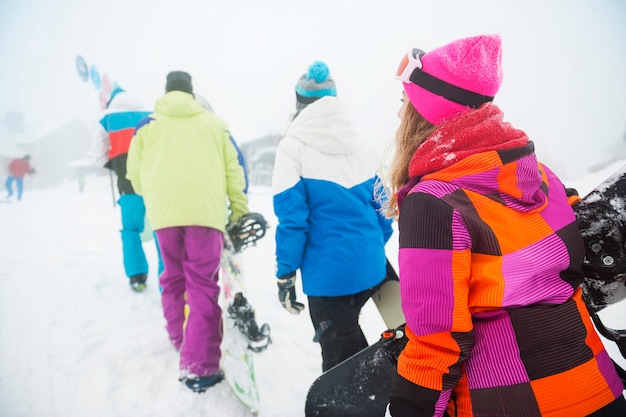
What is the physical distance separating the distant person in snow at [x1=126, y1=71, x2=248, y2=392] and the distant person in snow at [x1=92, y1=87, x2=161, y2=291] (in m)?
1.11

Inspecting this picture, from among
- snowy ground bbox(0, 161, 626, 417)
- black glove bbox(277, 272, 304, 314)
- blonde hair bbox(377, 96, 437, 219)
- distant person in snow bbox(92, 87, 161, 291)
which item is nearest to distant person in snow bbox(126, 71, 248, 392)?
snowy ground bbox(0, 161, 626, 417)

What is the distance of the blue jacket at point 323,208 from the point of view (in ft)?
6.38

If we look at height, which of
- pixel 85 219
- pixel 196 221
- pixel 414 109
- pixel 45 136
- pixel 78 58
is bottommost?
pixel 45 136

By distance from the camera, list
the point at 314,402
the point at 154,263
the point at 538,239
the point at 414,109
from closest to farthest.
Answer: the point at 538,239, the point at 414,109, the point at 314,402, the point at 154,263

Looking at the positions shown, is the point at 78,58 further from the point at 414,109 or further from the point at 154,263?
the point at 414,109

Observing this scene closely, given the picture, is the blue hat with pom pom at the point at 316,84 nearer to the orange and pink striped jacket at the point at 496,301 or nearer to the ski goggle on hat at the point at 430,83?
the ski goggle on hat at the point at 430,83

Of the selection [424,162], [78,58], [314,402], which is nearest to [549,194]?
[424,162]

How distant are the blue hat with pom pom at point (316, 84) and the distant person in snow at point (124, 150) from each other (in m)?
2.27

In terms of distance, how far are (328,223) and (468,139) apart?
1.14 metres

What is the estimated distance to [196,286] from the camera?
2438 millimetres

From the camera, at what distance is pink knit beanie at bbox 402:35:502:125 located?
3.35ft

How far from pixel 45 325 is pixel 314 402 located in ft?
10.3

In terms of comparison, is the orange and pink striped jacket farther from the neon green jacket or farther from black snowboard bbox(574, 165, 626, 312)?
the neon green jacket

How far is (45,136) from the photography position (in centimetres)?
4200
